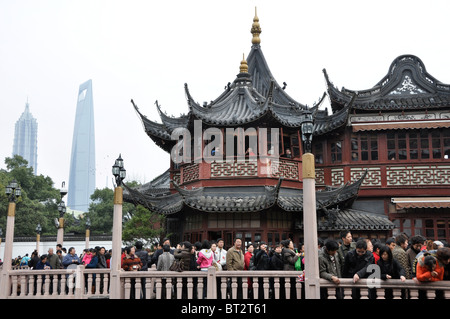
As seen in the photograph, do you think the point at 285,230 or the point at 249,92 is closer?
the point at 285,230

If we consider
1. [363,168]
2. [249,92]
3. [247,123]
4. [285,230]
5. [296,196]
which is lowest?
[285,230]

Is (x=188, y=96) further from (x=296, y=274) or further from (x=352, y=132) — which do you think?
(x=296, y=274)

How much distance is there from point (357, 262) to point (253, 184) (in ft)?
33.3

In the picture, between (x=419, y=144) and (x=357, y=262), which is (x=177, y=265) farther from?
(x=419, y=144)

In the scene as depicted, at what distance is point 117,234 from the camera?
10.2m

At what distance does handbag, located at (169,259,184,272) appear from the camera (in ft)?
31.6

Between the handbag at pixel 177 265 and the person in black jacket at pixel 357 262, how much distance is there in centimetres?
343

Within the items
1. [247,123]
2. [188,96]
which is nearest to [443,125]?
[247,123]

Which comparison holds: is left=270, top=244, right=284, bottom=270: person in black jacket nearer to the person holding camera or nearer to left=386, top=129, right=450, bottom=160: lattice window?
the person holding camera

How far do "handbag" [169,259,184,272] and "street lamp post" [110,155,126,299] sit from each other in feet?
3.42

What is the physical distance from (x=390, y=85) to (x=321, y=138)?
12.2 feet

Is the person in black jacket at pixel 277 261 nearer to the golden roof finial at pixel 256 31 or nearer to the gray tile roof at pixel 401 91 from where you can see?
the gray tile roof at pixel 401 91

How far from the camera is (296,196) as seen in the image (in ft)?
59.3

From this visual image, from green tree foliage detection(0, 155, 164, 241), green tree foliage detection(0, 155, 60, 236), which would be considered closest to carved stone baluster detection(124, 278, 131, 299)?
green tree foliage detection(0, 155, 164, 241)
